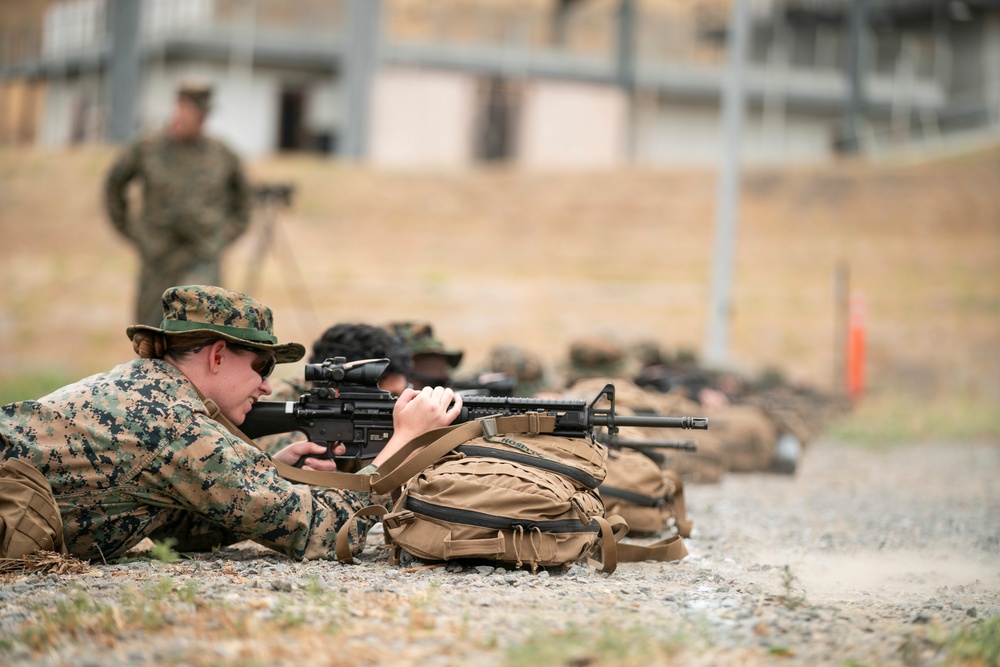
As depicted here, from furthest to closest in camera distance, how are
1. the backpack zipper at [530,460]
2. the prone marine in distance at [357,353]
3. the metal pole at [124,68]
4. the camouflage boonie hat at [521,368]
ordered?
the metal pole at [124,68], the camouflage boonie hat at [521,368], the prone marine in distance at [357,353], the backpack zipper at [530,460]

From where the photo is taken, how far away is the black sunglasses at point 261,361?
4629mm

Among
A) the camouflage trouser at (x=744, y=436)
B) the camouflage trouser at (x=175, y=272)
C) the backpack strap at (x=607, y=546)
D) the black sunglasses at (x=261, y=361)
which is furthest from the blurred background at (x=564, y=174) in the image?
the backpack strap at (x=607, y=546)

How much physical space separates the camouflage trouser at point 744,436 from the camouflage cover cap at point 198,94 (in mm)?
4805

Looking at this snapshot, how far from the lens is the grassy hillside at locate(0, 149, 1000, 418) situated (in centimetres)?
2050

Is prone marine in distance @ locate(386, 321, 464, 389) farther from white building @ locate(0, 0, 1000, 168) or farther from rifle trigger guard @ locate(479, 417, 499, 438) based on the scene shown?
white building @ locate(0, 0, 1000, 168)

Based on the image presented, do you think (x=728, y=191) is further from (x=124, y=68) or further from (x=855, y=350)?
(x=124, y=68)

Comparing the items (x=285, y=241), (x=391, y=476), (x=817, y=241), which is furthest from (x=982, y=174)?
(x=391, y=476)

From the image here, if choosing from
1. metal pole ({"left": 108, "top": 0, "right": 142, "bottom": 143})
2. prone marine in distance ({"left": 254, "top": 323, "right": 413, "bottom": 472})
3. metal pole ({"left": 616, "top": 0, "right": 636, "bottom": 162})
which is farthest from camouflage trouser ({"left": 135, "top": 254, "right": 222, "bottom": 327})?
metal pole ({"left": 616, "top": 0, "right": 636, "bottom": 162})

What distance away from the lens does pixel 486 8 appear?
32.9 metres

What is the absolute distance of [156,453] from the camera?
4355 mm

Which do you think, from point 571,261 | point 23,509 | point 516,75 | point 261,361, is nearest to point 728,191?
point 571,261

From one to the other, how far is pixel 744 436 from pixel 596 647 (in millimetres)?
6665

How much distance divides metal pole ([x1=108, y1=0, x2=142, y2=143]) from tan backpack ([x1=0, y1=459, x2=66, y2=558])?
27788 millimetres

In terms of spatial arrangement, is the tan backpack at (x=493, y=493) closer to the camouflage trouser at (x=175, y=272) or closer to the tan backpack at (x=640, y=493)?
the tan backpack at (x=640, y=493)
